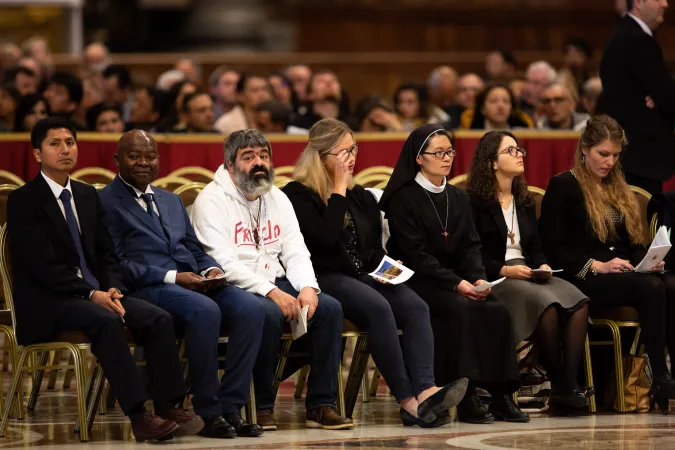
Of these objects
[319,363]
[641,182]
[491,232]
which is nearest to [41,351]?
[319,363]

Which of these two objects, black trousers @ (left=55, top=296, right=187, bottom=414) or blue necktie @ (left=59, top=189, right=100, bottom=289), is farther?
blue necktie @ (left=59, top=189, right=100, bottom=289)

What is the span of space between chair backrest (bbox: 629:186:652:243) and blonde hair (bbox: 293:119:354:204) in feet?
6.55

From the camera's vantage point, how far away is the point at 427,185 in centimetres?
847

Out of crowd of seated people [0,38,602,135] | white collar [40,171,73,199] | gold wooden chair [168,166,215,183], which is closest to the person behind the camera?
white collar [40,171,73,199]

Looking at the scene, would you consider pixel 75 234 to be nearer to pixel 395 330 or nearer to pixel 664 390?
pixel 395 330

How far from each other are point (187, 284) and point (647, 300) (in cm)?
262

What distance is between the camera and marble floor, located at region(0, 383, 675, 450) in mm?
7129

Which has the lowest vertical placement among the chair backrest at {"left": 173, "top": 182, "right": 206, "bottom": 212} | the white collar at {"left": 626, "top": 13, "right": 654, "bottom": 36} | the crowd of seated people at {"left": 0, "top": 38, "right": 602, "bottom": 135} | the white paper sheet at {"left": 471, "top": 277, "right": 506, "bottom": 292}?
the white paper sheet at {"left": 471, "top": 277, "right": 506, "bottom": 292}

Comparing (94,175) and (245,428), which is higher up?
(94,175)

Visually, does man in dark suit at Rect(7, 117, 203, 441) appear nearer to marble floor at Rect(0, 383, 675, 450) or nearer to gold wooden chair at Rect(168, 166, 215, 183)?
marble floor at Rect(0, 383, 675, 450)

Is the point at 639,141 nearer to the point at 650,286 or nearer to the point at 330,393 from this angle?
the point at 650,286

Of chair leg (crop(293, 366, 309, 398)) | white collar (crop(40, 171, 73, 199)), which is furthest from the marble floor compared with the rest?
white collar (crop(40, 171, 73, 199))

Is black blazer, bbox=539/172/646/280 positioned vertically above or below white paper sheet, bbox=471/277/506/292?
above

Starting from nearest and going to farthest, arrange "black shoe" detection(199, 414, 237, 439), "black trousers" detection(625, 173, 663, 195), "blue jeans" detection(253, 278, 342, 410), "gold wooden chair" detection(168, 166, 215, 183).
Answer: "black shoe" detection(199, 414, 237, 439) < "blue jeans" detection(253, 278, 342, 410) < "gold wooden chair" detection(168, 166, 215, 183) < "black trousers" detection(625, 173, 663, 195)
